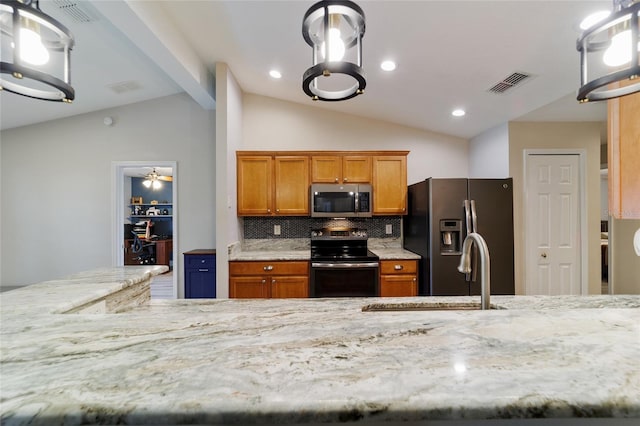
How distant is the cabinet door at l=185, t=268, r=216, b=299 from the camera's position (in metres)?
3.55

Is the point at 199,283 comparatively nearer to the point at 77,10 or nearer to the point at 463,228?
the point at 77,10

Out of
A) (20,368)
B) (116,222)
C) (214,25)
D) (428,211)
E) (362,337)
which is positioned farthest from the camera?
(116,222)

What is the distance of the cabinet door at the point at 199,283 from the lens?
3.55 metres

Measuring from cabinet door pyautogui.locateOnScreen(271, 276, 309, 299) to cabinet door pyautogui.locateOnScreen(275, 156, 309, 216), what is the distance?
2.93 ft

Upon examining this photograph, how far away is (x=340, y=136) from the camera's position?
13.4 ft

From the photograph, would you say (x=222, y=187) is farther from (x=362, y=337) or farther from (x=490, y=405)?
(x=490, y=405)

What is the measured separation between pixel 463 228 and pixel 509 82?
1.53 metres

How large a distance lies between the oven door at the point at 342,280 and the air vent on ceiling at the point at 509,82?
2.25m

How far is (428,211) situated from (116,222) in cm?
435

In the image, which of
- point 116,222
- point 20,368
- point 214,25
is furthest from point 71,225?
point 20,368

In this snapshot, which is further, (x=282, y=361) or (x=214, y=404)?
(x=282, y=361)

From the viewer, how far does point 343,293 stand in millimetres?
3230

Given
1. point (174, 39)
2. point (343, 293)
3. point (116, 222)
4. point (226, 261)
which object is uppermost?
point (174, 39)

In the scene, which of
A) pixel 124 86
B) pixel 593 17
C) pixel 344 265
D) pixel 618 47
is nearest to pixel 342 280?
pixel 344 265
